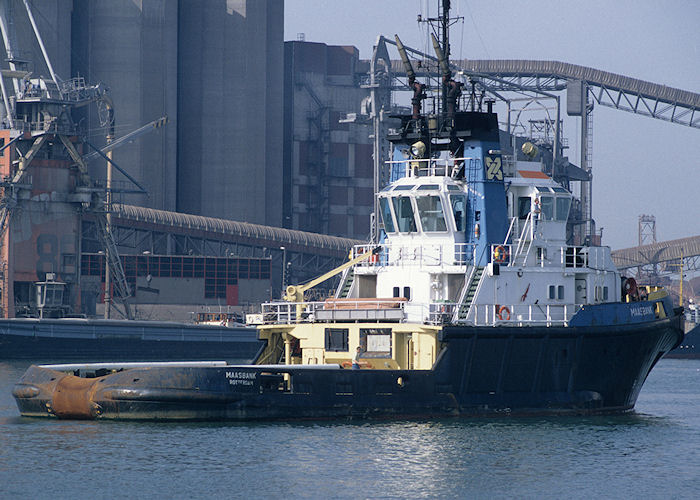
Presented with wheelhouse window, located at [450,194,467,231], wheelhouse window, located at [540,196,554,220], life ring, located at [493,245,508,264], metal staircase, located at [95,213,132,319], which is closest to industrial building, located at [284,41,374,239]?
metal staircase, located at [95,213,132,319]

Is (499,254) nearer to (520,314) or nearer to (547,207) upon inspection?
(520,314)

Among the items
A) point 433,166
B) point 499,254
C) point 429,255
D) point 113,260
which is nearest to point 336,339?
point 429,255

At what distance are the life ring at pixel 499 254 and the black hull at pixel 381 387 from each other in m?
2.36

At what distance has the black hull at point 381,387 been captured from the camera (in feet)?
111

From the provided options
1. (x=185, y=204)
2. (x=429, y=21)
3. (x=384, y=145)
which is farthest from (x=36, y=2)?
(x=429, y=21)

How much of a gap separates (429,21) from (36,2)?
66.5 metres

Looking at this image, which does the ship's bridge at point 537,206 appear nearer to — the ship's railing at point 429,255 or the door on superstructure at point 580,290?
the door on superstructure at point 580,290

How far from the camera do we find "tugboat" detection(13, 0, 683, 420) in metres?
34.2

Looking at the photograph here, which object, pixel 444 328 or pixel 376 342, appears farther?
pixel 376 342

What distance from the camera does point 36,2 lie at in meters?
99.8

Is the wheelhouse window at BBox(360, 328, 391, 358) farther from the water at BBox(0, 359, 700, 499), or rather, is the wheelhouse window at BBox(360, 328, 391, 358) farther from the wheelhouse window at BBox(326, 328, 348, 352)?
the water at BBox(0, 359, 700, 499)

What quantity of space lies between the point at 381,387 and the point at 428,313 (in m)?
2.57

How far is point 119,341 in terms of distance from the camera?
7738cm

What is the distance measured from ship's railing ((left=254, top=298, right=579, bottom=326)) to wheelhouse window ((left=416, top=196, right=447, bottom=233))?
2.51 m
